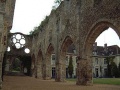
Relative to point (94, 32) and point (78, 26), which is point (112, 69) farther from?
point (94, 32)

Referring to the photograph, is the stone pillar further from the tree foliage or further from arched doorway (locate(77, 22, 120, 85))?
the tree foliage

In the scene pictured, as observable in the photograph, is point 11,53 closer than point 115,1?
No

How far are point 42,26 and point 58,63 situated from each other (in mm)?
10955

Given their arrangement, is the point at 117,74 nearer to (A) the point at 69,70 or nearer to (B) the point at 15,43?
(A) the point at 69,70

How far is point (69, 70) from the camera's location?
4066cm

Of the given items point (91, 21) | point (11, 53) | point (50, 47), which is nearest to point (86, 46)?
point (91, 21)

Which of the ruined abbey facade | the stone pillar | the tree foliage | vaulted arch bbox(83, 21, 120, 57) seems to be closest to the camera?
the ruined abbey facade

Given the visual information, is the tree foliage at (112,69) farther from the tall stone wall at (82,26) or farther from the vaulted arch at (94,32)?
the vaulted arch at (94,32)

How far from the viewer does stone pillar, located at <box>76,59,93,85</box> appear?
48.8 feet

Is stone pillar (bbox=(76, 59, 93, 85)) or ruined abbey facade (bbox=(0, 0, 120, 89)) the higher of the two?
ruined abbey facade (bbox=(0, 0, 120, 89))

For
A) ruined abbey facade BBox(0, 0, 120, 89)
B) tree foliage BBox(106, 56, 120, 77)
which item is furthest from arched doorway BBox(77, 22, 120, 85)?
tree foliage BBox(106, 56, 120, 77)

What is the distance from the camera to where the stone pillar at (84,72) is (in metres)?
14.9

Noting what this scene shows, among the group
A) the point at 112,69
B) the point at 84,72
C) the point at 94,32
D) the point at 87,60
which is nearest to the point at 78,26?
the point at 94,32

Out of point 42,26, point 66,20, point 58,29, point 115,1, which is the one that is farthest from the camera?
point 42,26
